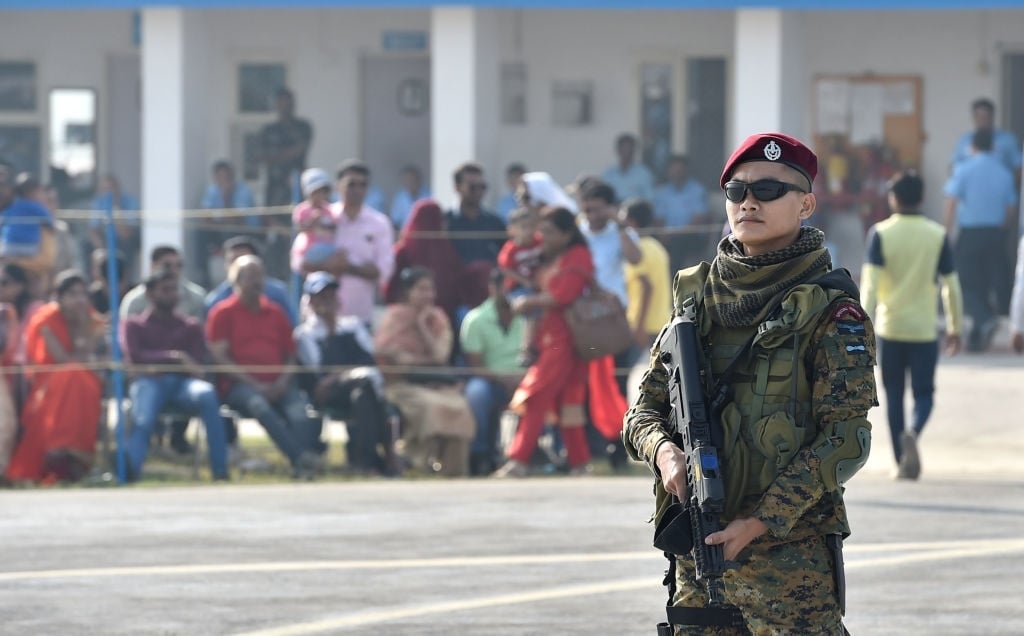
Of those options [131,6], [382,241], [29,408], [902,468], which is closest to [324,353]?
[382,241]

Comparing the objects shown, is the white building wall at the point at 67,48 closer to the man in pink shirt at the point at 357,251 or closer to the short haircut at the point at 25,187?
the short haircut at the point at 25,187

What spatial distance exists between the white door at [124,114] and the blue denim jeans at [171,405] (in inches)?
417

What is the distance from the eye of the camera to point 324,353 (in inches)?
544

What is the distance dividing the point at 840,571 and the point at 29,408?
905cm

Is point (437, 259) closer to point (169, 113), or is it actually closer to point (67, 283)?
point (67, 283)

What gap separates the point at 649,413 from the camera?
505 centimetres

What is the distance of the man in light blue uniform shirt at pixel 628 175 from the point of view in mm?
20875

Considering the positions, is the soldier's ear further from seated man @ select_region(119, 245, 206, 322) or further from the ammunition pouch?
seated man @ select_region(119, 245, 206, 322)

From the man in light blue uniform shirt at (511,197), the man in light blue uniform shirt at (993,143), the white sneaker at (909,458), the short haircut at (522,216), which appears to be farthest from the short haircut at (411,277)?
the man in light blue uniform shirt at (993,143)

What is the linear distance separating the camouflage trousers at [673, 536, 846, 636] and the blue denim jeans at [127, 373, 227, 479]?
28.5ft

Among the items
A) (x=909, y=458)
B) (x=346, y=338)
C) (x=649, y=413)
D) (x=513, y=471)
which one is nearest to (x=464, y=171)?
(x=346, y=338)

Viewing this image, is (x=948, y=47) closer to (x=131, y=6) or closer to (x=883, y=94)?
(x=883, y=94)

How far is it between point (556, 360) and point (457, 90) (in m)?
8.48

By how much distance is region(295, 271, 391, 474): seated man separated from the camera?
13398 millimetres
